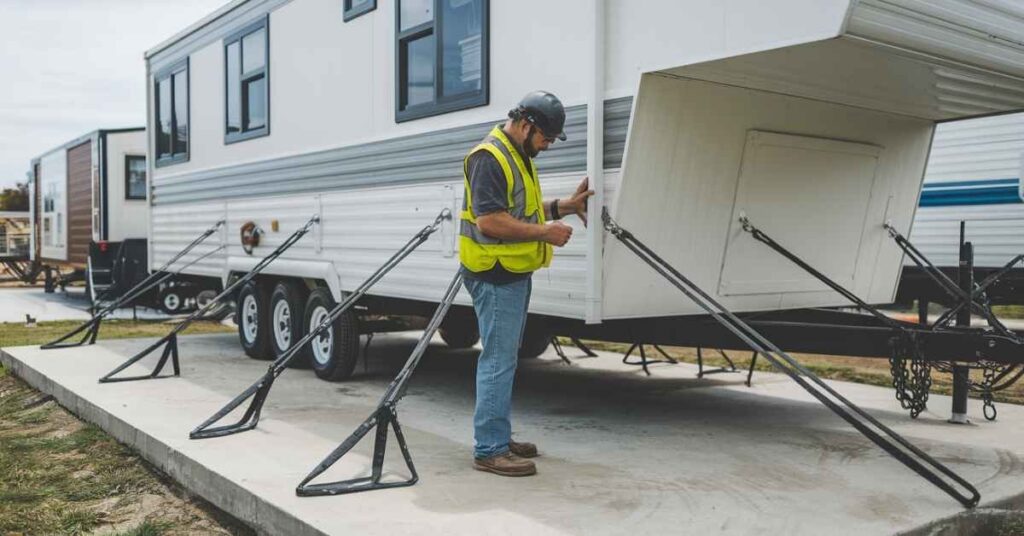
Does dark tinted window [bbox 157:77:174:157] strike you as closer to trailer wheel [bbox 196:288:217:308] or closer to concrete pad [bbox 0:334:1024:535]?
concrete pad [bbox 0:334:1024:535]

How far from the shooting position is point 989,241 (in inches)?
358

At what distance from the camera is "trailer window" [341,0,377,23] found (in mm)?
6957

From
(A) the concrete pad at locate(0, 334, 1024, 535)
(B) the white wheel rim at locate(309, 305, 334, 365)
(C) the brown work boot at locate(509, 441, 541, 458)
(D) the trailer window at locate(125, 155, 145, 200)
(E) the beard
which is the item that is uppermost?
(D) the trailer window at locate(125, 155, 145, 200)

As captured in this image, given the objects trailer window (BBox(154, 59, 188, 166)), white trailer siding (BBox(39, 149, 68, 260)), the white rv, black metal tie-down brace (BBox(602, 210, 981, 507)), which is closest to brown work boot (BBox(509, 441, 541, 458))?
the white rv

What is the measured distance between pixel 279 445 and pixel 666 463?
6.74 feet

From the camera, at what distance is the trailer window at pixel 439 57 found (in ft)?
19.5

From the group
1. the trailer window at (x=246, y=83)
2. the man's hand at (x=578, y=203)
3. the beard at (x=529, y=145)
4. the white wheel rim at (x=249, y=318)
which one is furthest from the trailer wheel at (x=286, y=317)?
the beard at (x=529, y=145)

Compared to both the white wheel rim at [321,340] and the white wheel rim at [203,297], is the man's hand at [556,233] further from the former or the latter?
the white wheel rim at [203,297]

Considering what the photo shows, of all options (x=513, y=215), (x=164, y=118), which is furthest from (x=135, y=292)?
(x=513, y=215)

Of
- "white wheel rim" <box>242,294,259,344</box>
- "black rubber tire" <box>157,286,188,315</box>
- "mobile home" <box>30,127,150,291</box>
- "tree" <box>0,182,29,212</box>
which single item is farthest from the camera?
"tree" <box>0,182,29,212</box>

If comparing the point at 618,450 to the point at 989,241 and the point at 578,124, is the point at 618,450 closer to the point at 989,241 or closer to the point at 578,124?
the point at 578,124

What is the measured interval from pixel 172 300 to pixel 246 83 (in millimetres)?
7549

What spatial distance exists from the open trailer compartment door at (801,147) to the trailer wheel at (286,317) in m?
3.77

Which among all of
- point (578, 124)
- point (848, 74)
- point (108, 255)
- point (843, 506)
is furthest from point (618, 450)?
point (108, 255)
